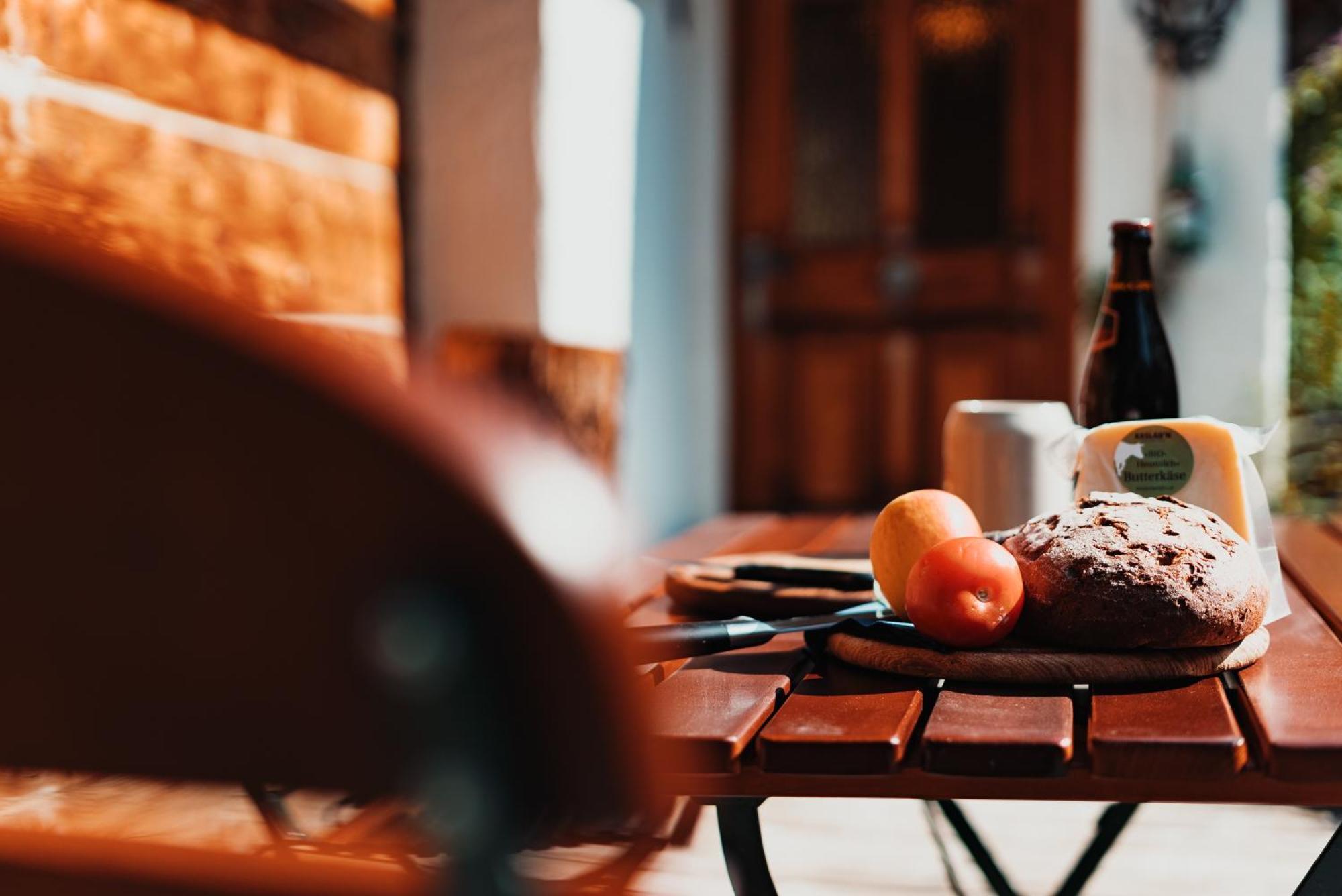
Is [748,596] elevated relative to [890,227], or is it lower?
lower

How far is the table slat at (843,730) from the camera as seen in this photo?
671 millimetres

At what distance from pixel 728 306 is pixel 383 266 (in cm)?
245

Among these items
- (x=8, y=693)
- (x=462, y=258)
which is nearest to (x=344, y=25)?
(x=462, y=258)

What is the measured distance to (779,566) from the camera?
1.23 metres

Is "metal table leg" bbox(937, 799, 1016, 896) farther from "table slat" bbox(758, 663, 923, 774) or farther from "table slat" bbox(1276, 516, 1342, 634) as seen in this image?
"table slat" bbox(758, 663, 923, 774)

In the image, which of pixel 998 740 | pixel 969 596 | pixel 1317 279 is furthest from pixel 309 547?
pixel 1317 279

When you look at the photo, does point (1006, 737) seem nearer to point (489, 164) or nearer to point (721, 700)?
point (721, 700)

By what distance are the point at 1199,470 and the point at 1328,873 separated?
0.41 m

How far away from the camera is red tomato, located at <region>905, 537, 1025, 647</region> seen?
0.84 m

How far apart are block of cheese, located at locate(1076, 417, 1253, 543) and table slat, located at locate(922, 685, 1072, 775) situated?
0.38 m

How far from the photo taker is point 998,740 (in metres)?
0.66

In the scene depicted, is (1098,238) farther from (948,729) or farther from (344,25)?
(948,729)

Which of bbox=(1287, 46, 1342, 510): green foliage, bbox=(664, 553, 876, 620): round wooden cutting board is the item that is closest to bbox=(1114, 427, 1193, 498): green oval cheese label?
bbox=(664, 553, 876, 620): round wooden cutting board

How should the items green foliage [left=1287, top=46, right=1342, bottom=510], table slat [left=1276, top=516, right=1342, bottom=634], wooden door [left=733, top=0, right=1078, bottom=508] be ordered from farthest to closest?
wooden door [left=733, top=0, right=1078, bottom=508] → green foliage [left=1287, top=46, right=1342, bottom=510] → table slat [left=1276, top=516, right=1342, bottom=634]
